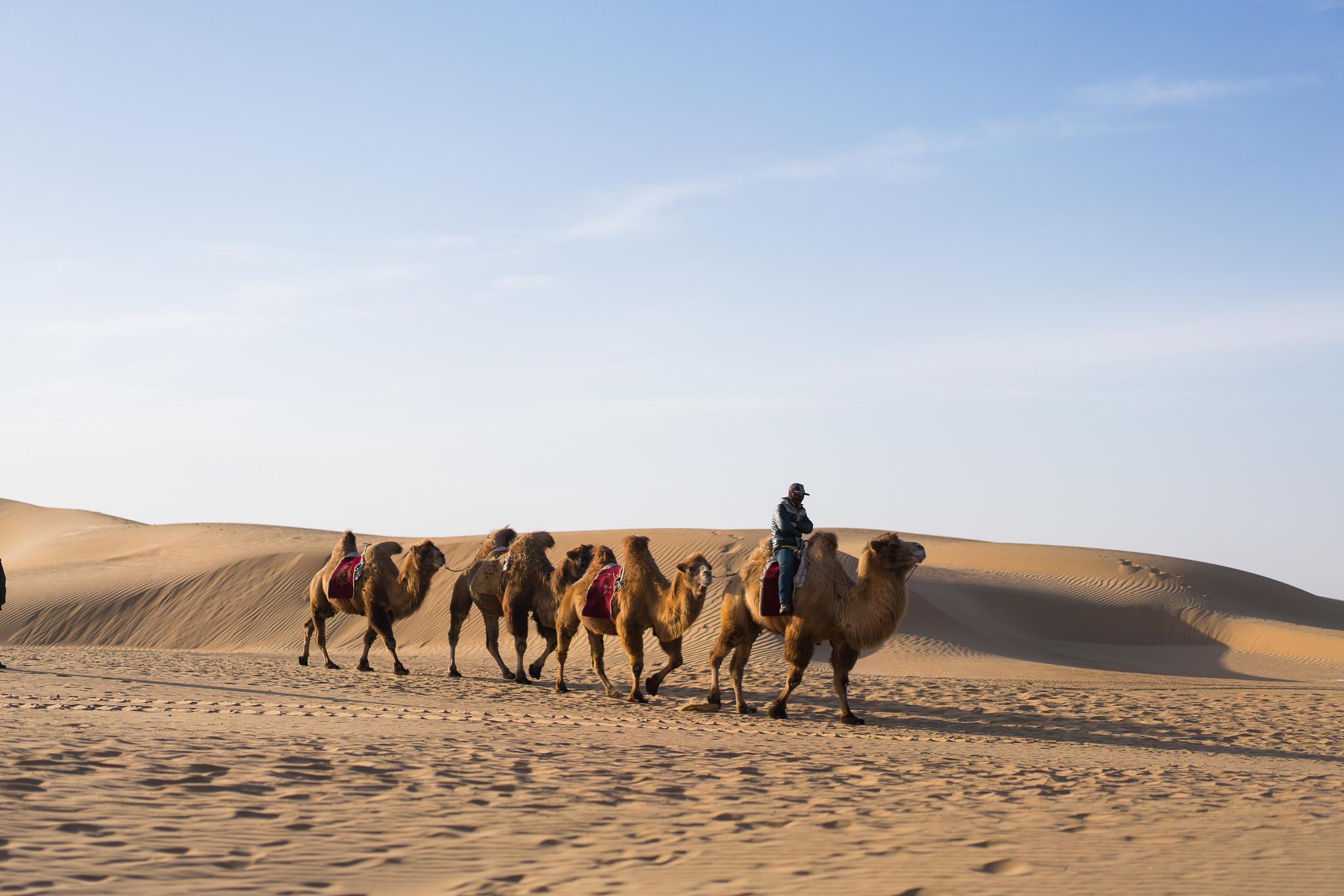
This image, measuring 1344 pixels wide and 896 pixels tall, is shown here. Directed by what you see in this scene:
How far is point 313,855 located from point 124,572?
30.0m

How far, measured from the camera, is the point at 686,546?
3122 cm

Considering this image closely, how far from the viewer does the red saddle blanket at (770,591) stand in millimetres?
11703

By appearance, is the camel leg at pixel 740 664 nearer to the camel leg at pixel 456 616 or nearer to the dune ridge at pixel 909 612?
the camel leg at pixel 456 616

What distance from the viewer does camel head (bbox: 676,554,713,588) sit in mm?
11414

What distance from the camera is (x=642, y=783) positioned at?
7.25m

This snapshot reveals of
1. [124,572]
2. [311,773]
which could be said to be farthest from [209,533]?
[311,773]

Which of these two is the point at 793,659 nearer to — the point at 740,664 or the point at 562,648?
the point at 740,664

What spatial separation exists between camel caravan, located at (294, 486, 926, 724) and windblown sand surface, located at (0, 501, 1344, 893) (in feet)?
2.09

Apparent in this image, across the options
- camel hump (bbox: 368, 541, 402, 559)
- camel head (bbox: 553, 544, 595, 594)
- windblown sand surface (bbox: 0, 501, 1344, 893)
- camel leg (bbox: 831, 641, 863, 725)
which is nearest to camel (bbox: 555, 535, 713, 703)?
windblown sand surface (bbox: 0, 501, 1344, 893)

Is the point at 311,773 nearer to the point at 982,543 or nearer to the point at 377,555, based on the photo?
the point at 377,555

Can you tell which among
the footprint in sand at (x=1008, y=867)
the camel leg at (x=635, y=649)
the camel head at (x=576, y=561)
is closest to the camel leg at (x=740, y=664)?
the camel leg at (x=635, y=649)

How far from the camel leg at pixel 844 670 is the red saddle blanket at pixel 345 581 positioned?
7609mm

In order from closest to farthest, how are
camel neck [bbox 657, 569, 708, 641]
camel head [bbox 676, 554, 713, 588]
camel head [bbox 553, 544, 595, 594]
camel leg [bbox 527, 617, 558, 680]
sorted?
camel head [bbox 676, 554, 713, 588], camel neck [bbox 657, 569, 708, 641], camel head [bbox 553, 544, 595, 594], camel leg [bbox 527, 617, 558, 680]

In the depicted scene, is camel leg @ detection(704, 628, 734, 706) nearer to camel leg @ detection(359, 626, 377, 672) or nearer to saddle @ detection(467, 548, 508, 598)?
saddle @ detection(467, 548, 508, 598)
